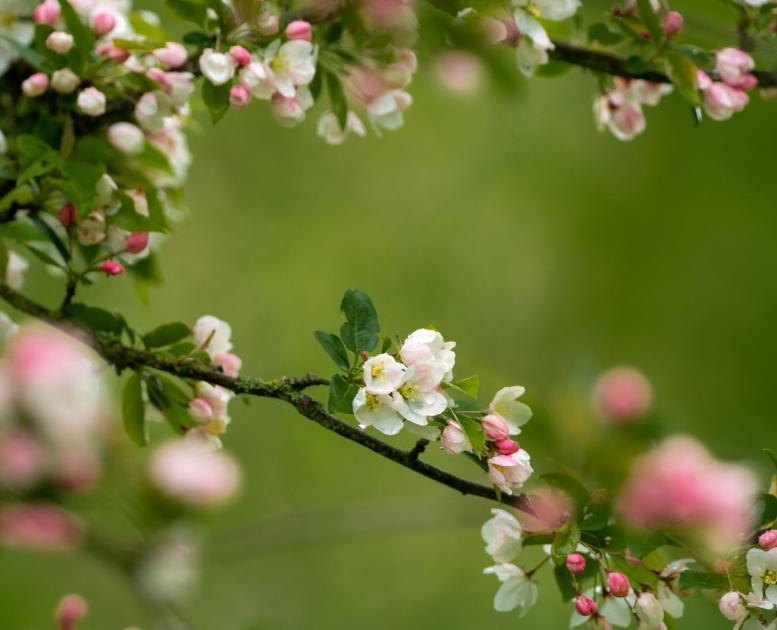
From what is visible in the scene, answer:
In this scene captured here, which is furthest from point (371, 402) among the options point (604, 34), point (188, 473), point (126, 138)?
point (604, 34)

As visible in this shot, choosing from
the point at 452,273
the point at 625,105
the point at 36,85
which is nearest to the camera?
Result: the point at 36,85

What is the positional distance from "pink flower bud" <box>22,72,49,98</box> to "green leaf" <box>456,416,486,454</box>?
1.64 feet

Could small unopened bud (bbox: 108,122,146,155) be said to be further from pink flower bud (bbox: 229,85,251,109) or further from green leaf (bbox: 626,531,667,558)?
green leaf (bbox: 626,531,667,558)

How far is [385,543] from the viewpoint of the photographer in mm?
3363

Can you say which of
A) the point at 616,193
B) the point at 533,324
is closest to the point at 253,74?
the point at 533,324

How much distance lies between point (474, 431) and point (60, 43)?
517 mm

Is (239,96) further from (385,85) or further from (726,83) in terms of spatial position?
(726,83)

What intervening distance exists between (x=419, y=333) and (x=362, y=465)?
2651 millimetres

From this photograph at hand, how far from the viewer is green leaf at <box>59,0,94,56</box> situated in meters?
0.97

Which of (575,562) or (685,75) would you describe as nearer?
(575,562)

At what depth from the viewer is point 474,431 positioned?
32.2 inches

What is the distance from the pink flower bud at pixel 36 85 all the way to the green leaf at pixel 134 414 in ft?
0.91

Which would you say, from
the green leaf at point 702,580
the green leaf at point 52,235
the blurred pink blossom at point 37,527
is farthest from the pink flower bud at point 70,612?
the green leaf at point 702,580

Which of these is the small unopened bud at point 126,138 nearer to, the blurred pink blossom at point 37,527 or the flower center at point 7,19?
the flower center at point 7,19
